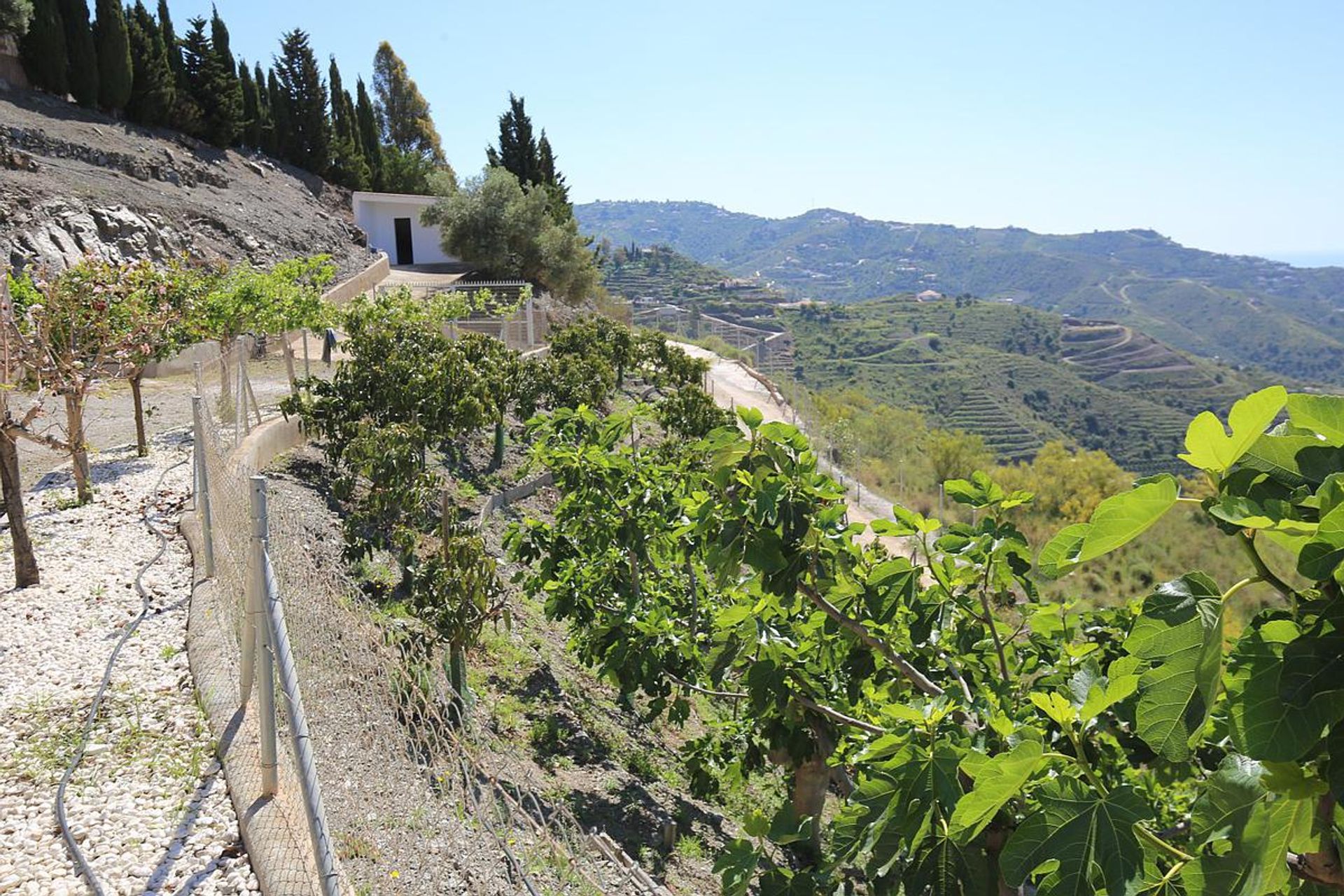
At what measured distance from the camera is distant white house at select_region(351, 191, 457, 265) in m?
38.6

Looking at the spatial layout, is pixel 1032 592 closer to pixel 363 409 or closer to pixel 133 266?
pixel 363 409

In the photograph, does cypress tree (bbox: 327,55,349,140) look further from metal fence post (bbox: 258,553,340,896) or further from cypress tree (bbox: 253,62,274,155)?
metal fence post (bbox: 258,553,340,896)

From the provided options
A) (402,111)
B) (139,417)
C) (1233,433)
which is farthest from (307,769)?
(402,111)

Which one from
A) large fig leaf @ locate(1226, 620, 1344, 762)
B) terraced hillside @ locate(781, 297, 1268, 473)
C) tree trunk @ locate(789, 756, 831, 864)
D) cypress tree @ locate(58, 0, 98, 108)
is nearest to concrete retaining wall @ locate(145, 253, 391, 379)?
cypress tree @ locate(58, 0, 98, 108)

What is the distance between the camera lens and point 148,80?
29.9 m

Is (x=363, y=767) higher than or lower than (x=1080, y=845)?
lower

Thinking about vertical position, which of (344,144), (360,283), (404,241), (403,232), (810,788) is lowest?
(810,788)

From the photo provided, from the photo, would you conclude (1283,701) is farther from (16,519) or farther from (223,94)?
(223,94)

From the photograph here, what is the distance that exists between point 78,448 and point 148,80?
1076 inches

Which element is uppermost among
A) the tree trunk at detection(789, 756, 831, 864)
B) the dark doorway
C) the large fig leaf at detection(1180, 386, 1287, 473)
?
the dark doorway

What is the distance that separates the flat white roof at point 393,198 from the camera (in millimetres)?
37375

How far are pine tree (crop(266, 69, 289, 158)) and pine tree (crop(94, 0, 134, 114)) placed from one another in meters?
8.70

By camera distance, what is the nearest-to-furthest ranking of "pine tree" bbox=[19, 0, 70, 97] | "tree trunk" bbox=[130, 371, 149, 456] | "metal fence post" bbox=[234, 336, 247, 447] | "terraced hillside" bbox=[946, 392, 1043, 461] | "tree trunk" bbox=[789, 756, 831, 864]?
"tree trunk" bbox=[789, 756, 831, 864] → "metal fence post" bbox=[234, 336, 247, 447] → "tree trunk" bbox=[130, 371, 149, 456] → "pine tree" bbox=[19, 0, 70, 97] → "terraced hillside" bbox=[946, 392, 1043, 461]

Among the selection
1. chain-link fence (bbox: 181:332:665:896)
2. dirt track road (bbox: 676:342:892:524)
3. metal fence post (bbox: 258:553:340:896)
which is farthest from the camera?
dirt track road (bbox: 676:342:892:524)
